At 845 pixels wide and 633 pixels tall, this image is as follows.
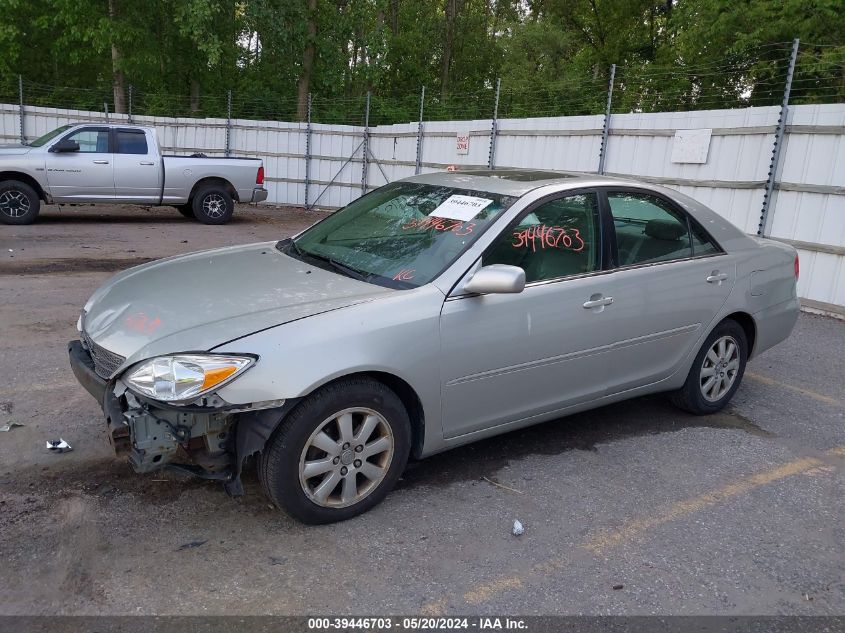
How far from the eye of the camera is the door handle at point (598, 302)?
4004 millimetres

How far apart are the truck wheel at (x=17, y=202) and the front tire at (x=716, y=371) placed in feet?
37.8

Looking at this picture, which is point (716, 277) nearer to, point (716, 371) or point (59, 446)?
point (716, 371)

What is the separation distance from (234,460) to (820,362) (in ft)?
18.5

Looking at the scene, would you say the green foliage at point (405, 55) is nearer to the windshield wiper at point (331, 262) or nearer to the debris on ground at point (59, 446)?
the windshield wiper at point (331, 262)

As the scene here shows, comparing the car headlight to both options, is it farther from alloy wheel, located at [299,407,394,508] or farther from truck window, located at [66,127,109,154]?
truck window, located at [66,127,109,154]

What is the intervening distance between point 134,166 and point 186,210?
1956 mm

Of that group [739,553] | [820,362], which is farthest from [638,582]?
[820,362]

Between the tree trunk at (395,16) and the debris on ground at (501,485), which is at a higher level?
the tree trunk at (395,16)

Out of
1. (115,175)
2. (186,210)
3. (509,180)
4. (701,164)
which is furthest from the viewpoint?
(186,210)

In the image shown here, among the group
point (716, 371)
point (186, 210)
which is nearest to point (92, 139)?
point (186, 210)

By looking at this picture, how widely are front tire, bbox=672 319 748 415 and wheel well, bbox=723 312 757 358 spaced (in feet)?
0.14

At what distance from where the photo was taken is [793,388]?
5.75m

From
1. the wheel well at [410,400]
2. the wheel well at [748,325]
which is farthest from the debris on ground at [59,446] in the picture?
the wheel well at [748,325]

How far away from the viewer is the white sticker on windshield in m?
3.95
